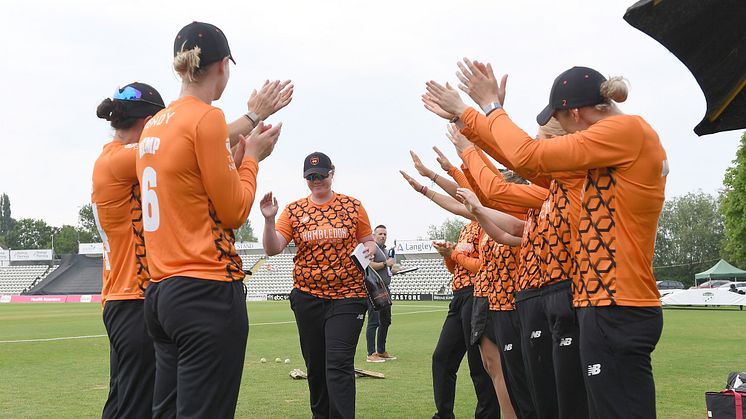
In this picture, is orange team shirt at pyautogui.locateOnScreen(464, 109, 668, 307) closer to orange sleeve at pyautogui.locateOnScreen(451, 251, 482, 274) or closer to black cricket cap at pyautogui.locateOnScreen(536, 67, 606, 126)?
black cricket cap at pyautogui.locateOnScreen(536, 67, 606, 126)

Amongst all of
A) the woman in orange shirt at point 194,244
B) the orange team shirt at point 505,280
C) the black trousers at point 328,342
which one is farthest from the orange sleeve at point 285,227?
the woman in orange shirt at point 194,244

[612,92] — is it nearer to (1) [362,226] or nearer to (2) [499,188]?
(2) [499,188]

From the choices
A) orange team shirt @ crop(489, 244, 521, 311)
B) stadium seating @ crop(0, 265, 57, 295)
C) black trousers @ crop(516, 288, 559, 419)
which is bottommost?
black trousers @ crop(516, 288, 559, 419)

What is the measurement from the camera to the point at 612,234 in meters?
3.62

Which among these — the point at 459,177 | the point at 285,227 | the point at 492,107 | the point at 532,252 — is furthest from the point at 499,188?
the point at 285,227

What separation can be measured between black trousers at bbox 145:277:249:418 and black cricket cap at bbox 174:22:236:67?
110 cm

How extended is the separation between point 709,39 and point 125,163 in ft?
9.88

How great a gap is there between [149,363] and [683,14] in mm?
3175

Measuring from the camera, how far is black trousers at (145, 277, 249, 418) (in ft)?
11.1

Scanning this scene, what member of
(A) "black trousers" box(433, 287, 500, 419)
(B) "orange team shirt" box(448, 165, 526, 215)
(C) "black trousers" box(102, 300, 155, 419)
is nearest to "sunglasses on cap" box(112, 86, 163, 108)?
(C) "black trousers" box(102, 300, 155, 419)

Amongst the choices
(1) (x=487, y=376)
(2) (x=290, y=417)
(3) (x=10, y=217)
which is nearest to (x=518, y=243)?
(1) (x=487, y=376)

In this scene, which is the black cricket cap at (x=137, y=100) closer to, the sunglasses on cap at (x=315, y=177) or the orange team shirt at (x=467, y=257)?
the sunglasses on cap at (x=315, y=177)

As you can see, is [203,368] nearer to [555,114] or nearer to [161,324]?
[161,324]

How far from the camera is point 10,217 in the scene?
527 ft
